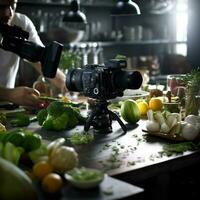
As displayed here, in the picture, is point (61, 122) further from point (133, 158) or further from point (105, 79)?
point (133, 158)

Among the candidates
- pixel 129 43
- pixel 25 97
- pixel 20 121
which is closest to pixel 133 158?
pixel 20 121

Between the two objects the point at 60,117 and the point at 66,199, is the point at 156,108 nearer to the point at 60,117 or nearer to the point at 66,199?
the point at 60,117

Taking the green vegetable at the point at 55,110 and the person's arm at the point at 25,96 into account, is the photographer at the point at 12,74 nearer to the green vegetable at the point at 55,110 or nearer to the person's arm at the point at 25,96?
the person's arm at the point at 25,96

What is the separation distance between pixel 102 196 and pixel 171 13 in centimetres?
606

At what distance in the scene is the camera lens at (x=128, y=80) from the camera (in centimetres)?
219

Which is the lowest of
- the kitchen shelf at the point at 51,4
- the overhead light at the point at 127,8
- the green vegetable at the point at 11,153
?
the green vegetable at the point at 11,153

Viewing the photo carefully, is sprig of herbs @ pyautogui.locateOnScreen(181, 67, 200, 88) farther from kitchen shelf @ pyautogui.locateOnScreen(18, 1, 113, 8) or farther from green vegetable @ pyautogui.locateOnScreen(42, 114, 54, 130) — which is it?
kitchen shelf @ pyautogui.locateOnScreen(18, 1, 113, 8)

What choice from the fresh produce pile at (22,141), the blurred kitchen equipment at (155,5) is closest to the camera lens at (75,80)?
the fresh produce pile at (22,141)

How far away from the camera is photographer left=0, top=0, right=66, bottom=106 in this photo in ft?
9.23

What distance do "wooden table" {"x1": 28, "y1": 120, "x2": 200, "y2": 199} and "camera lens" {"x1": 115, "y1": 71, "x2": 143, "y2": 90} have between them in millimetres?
257

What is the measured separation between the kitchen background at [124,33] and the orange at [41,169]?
296cm

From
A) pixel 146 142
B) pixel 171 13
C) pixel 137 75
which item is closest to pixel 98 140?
pixel 146 142

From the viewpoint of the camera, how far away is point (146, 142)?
2.16 metres

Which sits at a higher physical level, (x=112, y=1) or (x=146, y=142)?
(x=112, y=1)
